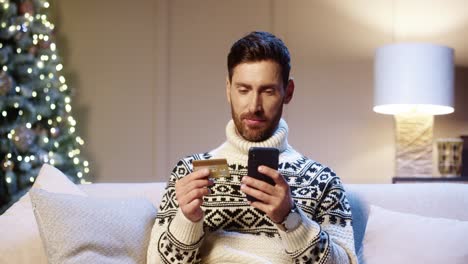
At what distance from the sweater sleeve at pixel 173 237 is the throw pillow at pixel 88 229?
7 centimetres

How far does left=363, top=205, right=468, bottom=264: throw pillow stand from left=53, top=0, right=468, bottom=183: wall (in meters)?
2.12

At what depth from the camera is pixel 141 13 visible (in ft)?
14.1

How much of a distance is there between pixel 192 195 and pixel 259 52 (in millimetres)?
484

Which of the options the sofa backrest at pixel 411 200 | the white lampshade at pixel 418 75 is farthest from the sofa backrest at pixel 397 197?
the white lampshade at pixel 418 75

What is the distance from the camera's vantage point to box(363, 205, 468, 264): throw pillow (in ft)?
5.61

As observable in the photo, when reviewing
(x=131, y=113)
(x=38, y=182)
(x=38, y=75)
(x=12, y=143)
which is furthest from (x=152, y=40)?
(x=38, y=182)

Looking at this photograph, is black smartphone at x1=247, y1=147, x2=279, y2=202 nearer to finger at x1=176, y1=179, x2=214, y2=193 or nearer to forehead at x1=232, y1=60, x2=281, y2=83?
finger at x1=176, y1=179, x2=214, y2=193

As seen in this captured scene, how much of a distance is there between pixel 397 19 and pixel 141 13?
1780 millimetres

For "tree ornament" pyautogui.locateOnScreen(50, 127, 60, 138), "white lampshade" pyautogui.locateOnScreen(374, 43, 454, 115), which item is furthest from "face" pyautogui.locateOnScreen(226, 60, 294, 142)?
"tree ornament" pyautogui.locateOnScreen(50, 127, 60, 138)

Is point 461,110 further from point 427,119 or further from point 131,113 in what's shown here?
point 131,113

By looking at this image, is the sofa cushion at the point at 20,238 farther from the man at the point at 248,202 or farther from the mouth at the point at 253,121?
the mouth at the point at 253,121

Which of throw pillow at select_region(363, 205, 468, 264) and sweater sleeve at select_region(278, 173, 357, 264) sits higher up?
sweater sleeve at select_region(278, 173, 357, 264)

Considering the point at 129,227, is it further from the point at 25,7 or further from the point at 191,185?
the point at 25,7

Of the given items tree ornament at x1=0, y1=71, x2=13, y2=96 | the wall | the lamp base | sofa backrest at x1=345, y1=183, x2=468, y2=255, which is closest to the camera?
sofa backrest at x1=345, y1=183, x2=468, y2=255
